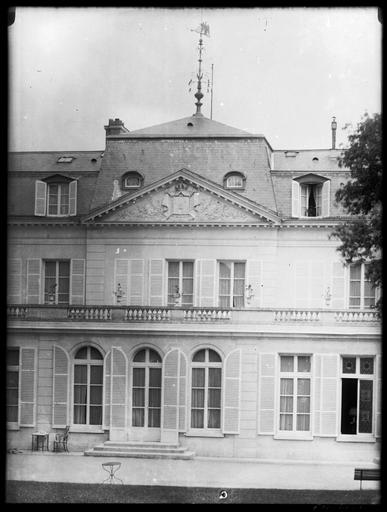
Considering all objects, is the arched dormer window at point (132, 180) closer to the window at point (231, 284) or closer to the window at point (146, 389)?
the window at point (231, 284)

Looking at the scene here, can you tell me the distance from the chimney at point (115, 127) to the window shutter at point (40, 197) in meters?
0.77

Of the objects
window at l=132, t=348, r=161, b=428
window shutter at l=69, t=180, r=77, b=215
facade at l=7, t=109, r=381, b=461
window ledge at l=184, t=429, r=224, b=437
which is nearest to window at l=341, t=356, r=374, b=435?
facade at l=7, t=109, r=381, b=461

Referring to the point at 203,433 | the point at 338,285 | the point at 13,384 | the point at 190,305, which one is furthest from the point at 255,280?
the point at 13,384

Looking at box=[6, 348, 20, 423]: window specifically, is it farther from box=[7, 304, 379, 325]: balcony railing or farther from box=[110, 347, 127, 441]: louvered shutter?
box=[110, 347, 127, 441]: louvered shutter

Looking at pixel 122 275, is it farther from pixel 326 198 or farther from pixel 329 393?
pixel 329 393

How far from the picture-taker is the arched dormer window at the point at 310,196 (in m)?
7.51

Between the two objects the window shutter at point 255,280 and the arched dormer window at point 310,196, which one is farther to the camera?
the arched dormer window at point 310,196

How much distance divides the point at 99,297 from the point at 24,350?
2.93 feet

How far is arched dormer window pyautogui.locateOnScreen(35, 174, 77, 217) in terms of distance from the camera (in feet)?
23.3

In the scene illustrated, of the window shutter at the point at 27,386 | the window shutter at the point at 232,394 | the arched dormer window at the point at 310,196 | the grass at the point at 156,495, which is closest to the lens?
the grass at the point at 156,495

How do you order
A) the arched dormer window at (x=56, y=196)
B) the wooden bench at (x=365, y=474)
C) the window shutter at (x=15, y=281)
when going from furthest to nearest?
the arched dormer window at (x=56, y=196) < the window shutter at (x=15, y=281) < the wooden bench at (x=365, y=474)

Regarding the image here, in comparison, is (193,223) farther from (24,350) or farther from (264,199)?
(24,350)

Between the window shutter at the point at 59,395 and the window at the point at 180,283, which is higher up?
the window at the point at 180,283

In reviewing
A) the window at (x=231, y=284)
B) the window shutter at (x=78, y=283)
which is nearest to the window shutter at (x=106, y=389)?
the window shutter at (x=78, y=283)
